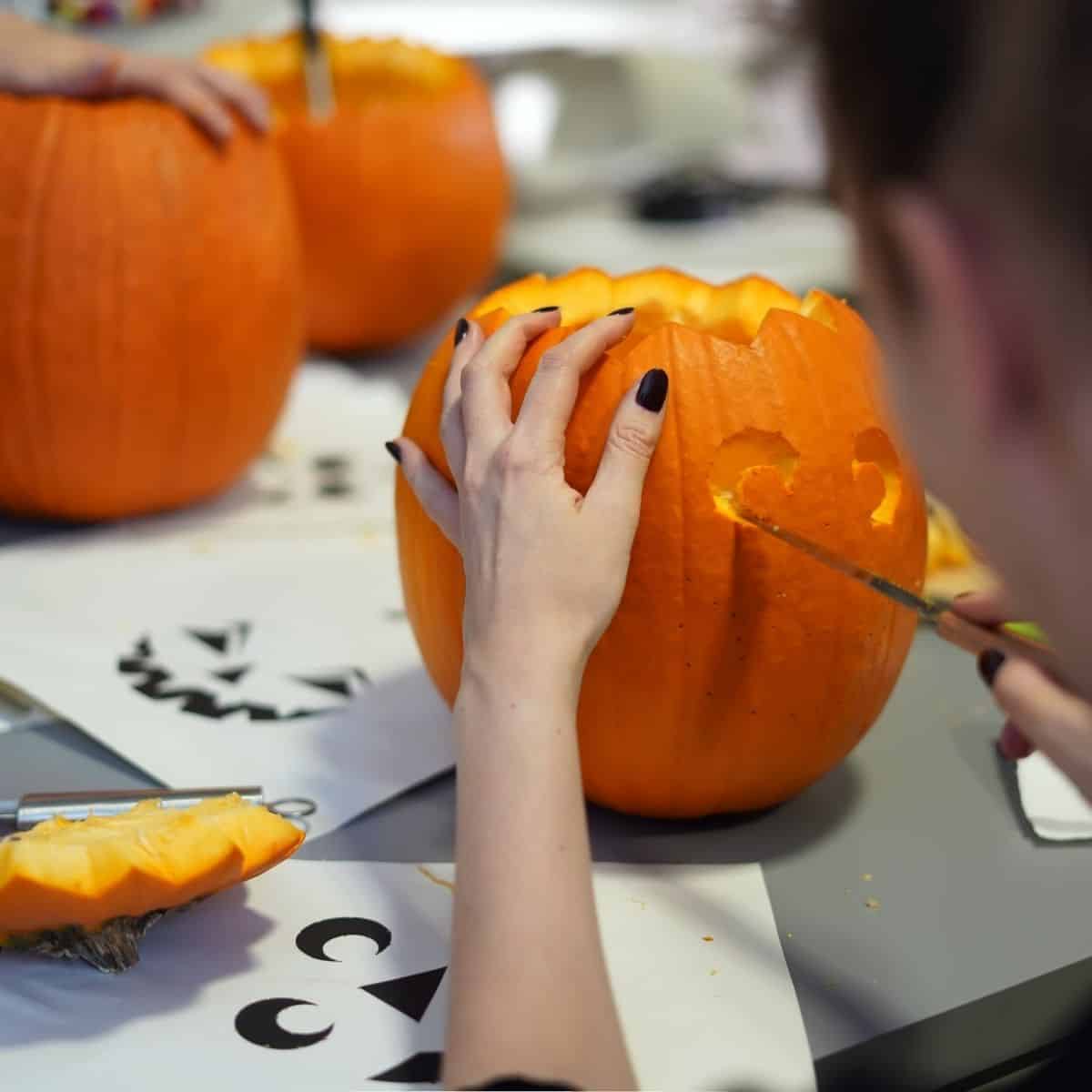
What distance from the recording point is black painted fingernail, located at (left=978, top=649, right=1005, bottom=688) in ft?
1.97

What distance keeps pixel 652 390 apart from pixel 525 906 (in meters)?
0.26

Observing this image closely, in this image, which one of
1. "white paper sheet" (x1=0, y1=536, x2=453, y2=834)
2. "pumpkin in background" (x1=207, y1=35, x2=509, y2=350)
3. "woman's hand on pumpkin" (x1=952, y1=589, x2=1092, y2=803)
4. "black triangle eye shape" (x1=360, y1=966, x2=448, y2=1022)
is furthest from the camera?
"pumpkin in background" (x1=207, y1=35, x2=509, y2=350)

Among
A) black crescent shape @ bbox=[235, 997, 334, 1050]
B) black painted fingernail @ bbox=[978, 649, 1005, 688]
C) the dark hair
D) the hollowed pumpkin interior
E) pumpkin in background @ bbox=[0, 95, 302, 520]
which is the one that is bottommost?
black crescent shape @ bbox=[235, 997, 334, 1050]

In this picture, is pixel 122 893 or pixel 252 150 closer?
pixel 122 893

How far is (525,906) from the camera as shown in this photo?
610mm

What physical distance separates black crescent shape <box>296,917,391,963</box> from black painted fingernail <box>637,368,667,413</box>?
0.29 m

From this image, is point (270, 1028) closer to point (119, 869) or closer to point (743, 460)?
point (119, 869)

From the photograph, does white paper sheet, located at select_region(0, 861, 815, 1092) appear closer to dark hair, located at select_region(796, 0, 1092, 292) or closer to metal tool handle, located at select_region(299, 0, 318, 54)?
dark hair, located at select_region(796, 0, 1092, 292)

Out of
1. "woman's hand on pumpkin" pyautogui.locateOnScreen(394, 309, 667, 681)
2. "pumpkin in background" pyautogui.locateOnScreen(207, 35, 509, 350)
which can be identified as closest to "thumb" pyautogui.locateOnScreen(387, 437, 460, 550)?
"woman's hand on pumpkin" pyautogui.locateOnScreen(394, 309, 667, 681)

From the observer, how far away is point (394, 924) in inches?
28.7

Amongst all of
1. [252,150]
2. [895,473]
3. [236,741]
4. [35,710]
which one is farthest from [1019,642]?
[252,150]

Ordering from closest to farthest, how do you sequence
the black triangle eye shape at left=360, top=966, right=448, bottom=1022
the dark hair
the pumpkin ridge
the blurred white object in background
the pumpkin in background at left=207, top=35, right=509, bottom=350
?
1. the dark hair
2. the black triangle eye shape at left=360, top=966, right=448, bottom=1022
3. the pumpkin ridge
4. the pumpkin in background at left=207, top=35, right=509, bottom=350
5. the blurred white object in background

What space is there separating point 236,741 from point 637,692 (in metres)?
0.28

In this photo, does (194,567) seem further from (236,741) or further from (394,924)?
(394,924)
